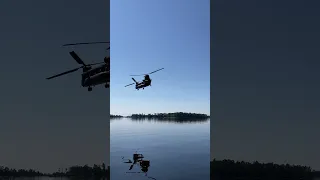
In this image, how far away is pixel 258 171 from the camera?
29.8 ft

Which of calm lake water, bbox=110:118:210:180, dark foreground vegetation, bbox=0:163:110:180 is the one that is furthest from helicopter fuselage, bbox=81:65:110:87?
dark foreground vegetation, bbox=0:163:110:180

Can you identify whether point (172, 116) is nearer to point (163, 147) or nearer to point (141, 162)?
point (163, 147)

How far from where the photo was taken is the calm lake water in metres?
8.54

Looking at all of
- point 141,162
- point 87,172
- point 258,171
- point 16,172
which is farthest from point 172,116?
point 16,172

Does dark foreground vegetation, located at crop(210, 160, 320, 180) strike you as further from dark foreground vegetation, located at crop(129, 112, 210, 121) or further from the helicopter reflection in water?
the helicopter reflection in water

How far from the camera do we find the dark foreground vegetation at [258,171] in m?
8.45

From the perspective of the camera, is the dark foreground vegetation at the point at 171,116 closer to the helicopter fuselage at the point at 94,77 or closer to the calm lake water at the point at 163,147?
the calm lake water at the point at 163,147

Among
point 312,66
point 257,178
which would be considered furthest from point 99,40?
point 257,178

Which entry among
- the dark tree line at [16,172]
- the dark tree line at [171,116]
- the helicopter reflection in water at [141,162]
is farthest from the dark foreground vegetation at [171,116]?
the dark tree line at [16,172]

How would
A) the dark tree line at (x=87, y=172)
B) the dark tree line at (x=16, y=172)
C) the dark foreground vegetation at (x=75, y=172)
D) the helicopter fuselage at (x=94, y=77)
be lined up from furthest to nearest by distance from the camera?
the dark tree line at (x=87, y=172), the dark foreground vegetation at (x=75, y=172), the dark tree line at (x=16, y=172), the helicopter fuselage at (x=94, y=77)

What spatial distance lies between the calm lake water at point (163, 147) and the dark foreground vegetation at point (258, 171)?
1.47ft

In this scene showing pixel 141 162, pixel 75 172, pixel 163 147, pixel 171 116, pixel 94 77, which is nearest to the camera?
pixel 94 77

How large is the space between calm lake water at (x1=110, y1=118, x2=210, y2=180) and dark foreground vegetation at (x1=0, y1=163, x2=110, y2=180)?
1.44 ft

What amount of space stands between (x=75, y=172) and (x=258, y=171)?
4042 mm
